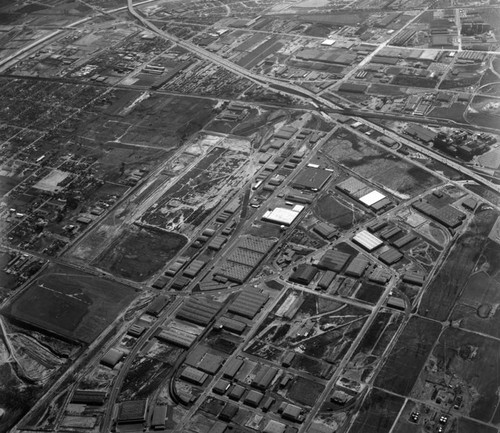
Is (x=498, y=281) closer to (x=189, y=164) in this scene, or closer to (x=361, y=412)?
(x=361, y=412)

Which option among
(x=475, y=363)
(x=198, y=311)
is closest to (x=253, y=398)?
(x=198, y=311)

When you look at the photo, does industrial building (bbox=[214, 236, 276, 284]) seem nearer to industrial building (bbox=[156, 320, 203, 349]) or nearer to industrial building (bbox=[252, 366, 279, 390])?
industrial building (bbox=[156, 320, 203, 349])

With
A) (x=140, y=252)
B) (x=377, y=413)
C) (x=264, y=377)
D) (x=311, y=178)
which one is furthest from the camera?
(x=311, y=178)

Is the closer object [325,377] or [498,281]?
[325,377]

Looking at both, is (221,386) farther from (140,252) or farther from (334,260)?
(140,252)

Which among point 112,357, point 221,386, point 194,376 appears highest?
point 112,357

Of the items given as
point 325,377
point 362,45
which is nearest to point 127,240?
point 325,377
